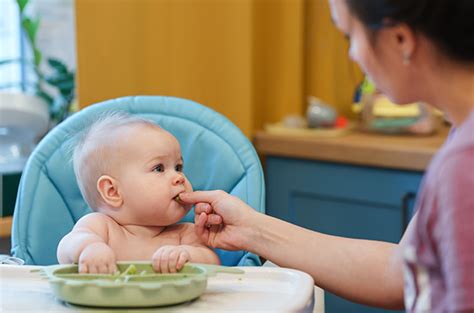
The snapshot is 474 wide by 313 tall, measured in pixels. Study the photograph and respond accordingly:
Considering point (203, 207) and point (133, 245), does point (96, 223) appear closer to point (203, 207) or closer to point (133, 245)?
point (133, 245)

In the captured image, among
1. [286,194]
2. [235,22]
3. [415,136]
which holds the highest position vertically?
[235,22]

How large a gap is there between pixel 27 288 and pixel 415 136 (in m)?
1.60

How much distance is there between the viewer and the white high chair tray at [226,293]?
43.3 inches

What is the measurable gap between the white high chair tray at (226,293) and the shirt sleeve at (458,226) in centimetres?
26

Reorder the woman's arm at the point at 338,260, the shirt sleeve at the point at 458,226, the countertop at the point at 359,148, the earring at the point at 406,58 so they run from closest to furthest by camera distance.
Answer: the shirt sleeve at the point at 458,226 < the earring at the point at 406,58 < the woman's arm at the point at 338,260 < the countertop at the point at 359,148

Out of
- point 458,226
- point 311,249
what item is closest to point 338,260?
point 311,249

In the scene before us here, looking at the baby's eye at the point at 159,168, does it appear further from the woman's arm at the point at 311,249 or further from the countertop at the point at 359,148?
the countertop at the point at 359,148

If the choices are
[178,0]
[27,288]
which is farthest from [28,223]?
[178,0]

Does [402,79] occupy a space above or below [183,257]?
above

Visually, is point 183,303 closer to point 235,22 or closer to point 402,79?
point 402,79

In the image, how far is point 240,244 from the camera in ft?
4.52

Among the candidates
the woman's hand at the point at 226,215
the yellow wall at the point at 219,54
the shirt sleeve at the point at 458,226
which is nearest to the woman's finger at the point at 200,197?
the woman's hand at the point at 226,215

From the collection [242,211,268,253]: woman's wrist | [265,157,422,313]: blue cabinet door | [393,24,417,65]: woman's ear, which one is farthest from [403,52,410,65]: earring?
[265,157,422,313]: blue cabinet door

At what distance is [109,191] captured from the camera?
55.1 inches
